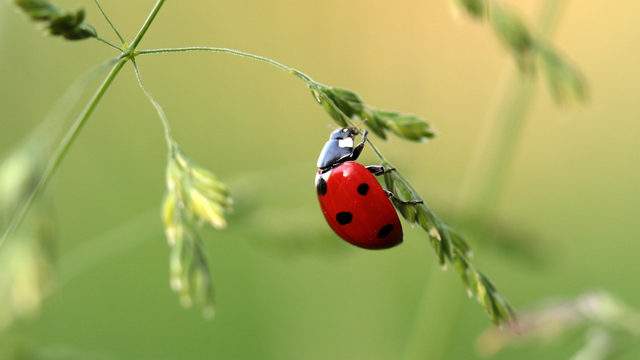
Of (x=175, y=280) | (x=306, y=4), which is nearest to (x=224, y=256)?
(x=306, y=4)

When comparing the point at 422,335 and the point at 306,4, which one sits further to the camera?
the point at 306,4

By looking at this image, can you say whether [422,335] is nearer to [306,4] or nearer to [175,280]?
[175,280]

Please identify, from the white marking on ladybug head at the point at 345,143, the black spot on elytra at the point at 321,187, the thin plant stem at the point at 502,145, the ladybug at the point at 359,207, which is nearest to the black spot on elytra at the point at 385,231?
the ladybug at the point at 359,207

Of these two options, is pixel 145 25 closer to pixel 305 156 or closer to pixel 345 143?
pixel 345 143

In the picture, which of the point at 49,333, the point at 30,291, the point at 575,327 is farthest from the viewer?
the point at 49,333

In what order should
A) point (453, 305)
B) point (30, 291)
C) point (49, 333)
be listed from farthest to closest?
point (49, 333)
point (453, 305)
point (30, 291)

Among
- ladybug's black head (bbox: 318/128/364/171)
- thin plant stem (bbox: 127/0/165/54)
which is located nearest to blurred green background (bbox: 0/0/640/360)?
ladybug's black head (bbox: 318/128/364/171)

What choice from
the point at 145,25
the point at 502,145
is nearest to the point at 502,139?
the point at 502,145

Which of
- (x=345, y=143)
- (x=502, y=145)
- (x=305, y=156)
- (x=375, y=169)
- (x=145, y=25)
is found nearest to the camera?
(x=145, y=25)
